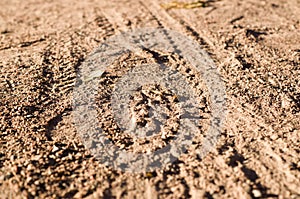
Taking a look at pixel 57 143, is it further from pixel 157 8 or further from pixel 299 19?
pixel 299 19

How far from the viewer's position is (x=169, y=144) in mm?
2309

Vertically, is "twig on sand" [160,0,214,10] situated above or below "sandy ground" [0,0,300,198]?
above

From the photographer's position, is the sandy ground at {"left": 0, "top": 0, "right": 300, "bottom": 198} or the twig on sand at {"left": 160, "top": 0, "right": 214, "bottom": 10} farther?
the twig on sand at {"left": 160, "top": 0, "right": 214, "bottom": 10}

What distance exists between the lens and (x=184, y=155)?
7.29ft

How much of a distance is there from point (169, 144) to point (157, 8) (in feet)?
7.15

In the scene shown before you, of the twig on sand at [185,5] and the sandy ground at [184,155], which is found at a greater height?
the twig on sand at [185,5]

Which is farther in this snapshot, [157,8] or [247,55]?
[157,8]

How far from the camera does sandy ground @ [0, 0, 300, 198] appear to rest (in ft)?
6.68

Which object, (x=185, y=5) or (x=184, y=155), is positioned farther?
(x=185, y=5)

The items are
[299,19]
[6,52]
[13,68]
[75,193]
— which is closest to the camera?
[75,193]

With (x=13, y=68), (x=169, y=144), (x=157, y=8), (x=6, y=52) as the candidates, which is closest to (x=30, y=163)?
(x=169, y=144)

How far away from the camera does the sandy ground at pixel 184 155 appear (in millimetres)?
2035

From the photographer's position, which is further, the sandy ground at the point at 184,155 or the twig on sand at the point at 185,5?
the twig on sand at the point at 185,5

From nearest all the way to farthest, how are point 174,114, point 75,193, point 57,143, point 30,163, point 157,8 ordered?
point 75,193
point 30,163
point 57,143
point 174,114
point 157,8
